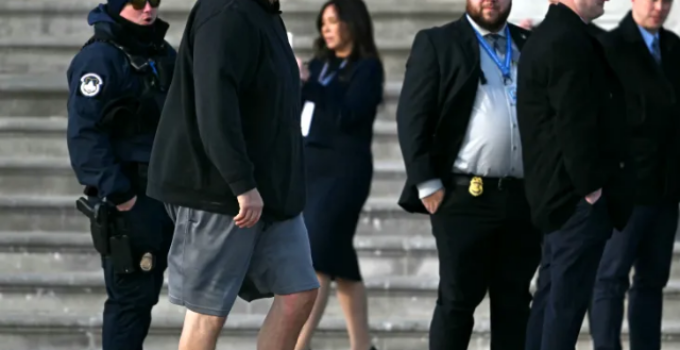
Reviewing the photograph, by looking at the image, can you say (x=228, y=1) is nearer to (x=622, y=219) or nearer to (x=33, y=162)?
(x=622, y=219)

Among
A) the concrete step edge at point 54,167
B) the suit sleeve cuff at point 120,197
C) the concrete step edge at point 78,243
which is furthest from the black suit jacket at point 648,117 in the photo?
the suit sleeve cuff at point 120,197

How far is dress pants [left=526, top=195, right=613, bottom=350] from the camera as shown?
19.1 ft

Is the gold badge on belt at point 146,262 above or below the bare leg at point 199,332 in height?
below

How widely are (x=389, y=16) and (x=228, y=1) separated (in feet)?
14.7

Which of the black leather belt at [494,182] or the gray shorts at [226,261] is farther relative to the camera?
the black leather belt at [494,182]

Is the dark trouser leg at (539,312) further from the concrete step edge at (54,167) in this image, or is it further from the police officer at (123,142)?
the concrete step edge at (54,167)

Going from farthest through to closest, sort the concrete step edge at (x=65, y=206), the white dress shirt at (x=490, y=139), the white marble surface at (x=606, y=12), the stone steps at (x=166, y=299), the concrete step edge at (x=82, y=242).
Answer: the white marble surface at (x=606, y=12), the concrete step edge at (x=65, y=206), the concrete step edge at (x=82, y=242), the stone steps at (x=166, y=299), the white dress shirt at (x=490, y=139)

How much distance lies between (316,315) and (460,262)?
1293 mm

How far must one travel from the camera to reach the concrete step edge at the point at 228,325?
24.2 feet

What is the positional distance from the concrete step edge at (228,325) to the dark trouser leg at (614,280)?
64 cm

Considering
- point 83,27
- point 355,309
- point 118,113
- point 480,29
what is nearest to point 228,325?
point 355,309

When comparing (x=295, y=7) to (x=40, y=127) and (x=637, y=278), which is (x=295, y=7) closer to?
(x=40, y=127)

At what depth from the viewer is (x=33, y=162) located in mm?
8320

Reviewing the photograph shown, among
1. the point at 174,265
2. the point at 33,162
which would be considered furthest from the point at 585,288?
the point at 33,162
